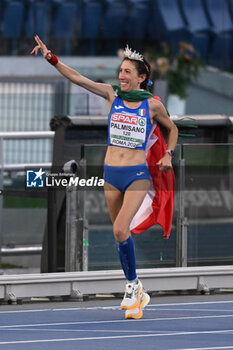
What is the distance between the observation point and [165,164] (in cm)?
896

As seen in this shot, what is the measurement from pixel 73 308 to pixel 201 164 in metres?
2.05

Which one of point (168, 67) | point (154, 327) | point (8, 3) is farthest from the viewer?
point (8, 3)

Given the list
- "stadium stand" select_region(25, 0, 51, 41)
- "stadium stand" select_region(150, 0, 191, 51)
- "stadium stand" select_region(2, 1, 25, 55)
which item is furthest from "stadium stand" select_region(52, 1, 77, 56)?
"stadium stand" select_region(150, 0, 191, 51)

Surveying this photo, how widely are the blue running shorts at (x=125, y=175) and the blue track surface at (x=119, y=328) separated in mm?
1021

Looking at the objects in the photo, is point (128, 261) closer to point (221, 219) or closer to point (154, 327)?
point (154, 327)

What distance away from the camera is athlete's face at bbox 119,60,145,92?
924cm

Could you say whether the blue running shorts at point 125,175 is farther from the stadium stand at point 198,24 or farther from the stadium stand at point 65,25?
the stadium stand at point 65,25

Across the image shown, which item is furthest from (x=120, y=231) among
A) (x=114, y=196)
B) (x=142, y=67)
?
(x=142, y=67)

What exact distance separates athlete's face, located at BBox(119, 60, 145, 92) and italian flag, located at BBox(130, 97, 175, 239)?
36cm

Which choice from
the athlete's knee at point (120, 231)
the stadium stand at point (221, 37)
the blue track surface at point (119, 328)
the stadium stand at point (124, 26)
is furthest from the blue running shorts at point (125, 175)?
the stadium stand at point (221, 37)

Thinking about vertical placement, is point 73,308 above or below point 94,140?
below

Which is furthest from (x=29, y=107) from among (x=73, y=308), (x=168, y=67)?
(x=73, y=308)

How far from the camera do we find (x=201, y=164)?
436 inches

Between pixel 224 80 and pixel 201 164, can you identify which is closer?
pixel 201 164
